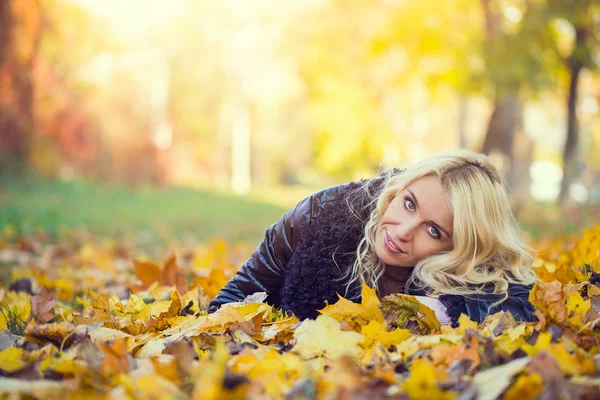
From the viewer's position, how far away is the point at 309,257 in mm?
2576

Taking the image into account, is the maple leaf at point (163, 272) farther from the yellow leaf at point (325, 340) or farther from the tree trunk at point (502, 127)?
the tree trunk at point (502, 127)

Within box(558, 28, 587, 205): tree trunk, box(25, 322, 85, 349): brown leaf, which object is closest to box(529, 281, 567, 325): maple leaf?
box(25, 322, 85, 349): brown leaf

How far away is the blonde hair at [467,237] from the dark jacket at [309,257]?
6 centimetres

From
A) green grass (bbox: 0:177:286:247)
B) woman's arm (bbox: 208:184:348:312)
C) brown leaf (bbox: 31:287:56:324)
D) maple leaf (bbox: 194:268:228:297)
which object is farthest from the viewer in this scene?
green grass (bbox: 0:177:286:247)

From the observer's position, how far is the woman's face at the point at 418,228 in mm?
2367

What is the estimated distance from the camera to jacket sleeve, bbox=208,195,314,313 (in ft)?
8.90

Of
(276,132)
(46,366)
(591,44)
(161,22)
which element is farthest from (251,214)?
(276,132)

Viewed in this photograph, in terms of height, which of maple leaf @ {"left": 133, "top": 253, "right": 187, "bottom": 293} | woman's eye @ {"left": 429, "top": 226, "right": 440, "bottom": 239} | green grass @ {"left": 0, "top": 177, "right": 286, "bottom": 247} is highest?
woman's eye @ {"left": 429, "top": 226, "right": 440, "bottom": 239}

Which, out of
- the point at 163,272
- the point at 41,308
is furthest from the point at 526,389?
the point at 163,272

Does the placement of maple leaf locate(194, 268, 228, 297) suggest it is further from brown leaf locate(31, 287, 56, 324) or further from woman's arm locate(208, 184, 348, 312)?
brown leaf locate(31, 287, 56, 324)

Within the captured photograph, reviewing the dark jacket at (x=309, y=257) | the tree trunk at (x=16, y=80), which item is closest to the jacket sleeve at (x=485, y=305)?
the dark jacket at (x=309, y=257)

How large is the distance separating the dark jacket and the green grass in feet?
14.6

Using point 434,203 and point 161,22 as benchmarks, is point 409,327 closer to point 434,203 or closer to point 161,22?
point 434,203

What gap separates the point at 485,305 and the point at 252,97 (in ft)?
91.0
